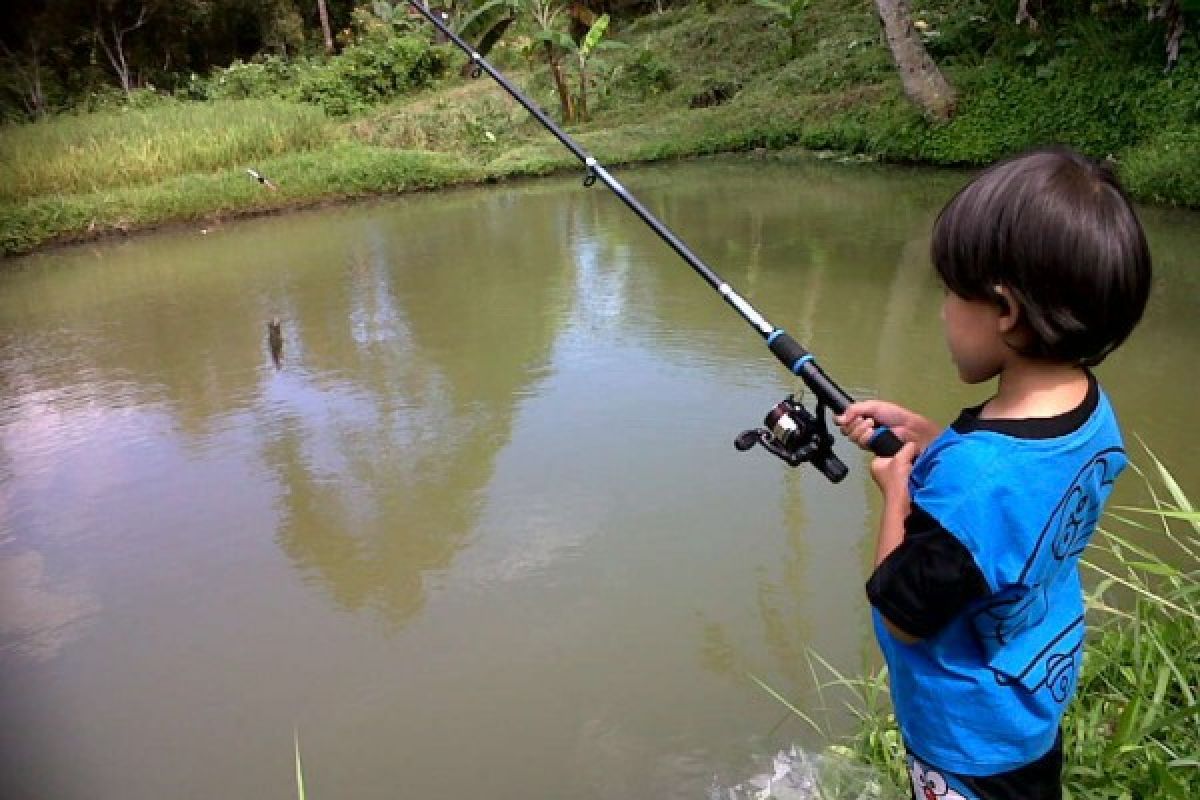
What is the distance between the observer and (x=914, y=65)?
27.4 feet

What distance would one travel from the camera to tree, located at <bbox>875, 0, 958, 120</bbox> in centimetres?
812

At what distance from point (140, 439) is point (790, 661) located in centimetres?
274

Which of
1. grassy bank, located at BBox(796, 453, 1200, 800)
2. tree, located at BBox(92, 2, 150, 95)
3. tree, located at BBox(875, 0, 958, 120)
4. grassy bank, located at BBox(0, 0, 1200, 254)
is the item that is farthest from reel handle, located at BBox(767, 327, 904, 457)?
tree, located at BBox(92, 2, 150, 95)

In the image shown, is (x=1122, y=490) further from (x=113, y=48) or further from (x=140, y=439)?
(x=113, y=48)

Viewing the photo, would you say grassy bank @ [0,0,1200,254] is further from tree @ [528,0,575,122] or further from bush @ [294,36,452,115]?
tree @ [528,0,575,122]

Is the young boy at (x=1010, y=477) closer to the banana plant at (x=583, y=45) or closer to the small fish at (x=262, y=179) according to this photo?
the small fish at (x=262, y=179)

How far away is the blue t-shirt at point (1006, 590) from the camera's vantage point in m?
0.88

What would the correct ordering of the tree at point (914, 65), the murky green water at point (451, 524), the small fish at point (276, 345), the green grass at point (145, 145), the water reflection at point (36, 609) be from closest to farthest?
the murky green water at point (451, 524) < the water reflection at point (36, 609) < the small fish at point (276, 345) < the tree at point (914, 65) < the green grass at point (145, 145)

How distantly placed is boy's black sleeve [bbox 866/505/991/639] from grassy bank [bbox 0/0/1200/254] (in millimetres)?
5874

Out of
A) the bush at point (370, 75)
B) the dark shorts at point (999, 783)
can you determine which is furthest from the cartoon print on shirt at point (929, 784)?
the bush at point (370, 75)

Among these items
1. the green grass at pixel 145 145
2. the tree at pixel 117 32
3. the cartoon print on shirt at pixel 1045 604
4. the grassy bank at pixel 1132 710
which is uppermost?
the tree at pixel 117 32

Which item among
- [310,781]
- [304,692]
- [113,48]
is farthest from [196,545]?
[113,48]

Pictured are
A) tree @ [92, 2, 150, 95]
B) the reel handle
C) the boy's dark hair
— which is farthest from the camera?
tree @ [92, 2, 150, 95]

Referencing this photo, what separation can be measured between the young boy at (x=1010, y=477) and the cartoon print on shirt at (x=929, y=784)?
0.05 ft
